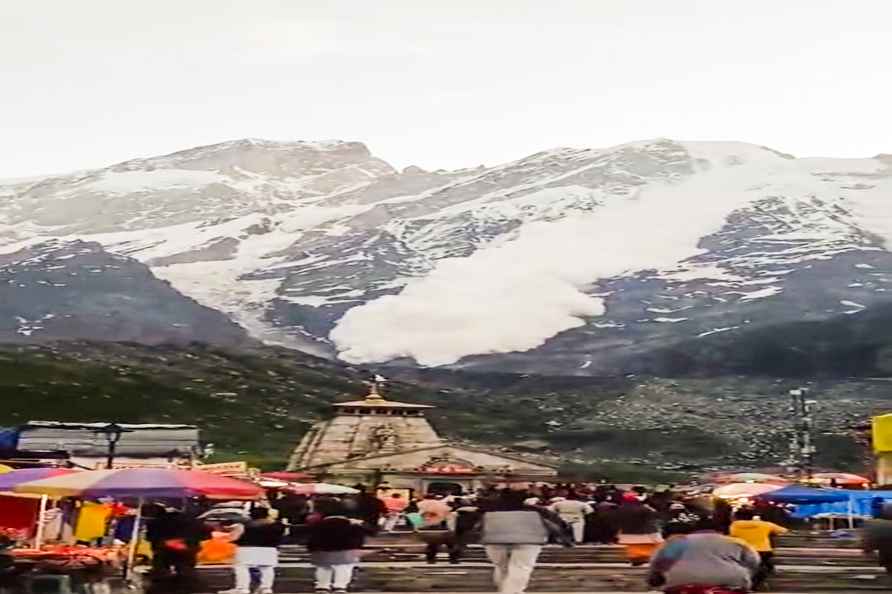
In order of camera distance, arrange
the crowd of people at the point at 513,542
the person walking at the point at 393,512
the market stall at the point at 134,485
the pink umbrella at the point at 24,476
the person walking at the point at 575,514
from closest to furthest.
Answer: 1. the crowd of people at the point at 513,542
2. the market stall at the point at 134,485
3. the pink umbrella at the point at 24,476
4. the person walking at the point at 575,514
5. the person walking at the point at 393,512

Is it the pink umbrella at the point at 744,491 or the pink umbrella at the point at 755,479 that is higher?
the pink umbrella at the point at 744,491

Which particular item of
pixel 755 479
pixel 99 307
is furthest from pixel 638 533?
pixel 99 307

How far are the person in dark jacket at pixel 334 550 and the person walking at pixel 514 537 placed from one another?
2.00 meters

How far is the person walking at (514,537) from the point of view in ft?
46.6

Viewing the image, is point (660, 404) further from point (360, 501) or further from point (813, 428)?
point (360, 501)

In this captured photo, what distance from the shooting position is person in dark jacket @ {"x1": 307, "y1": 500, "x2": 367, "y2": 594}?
51.1ft

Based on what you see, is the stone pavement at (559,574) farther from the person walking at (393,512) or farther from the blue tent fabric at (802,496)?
the person walking at (393,512)

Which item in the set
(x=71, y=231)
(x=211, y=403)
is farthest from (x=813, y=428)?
(x=71, y=231)

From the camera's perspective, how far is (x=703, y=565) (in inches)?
342

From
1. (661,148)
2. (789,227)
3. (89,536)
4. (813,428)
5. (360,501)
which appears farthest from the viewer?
(661,148)

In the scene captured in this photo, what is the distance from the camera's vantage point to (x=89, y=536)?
63.8 feet

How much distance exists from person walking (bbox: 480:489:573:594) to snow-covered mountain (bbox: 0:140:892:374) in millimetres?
87014

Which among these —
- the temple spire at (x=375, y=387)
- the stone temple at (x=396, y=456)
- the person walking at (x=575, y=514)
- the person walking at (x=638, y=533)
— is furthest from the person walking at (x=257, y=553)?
the temple spire at (x=375, y=387)

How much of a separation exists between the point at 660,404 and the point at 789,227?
37.8m
